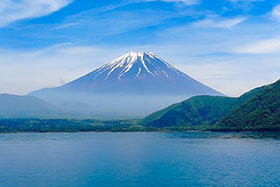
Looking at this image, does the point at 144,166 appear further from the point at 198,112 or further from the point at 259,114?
the point at 198,112

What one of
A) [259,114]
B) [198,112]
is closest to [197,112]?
[198,112]

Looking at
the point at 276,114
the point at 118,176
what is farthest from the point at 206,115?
the point at 118,176

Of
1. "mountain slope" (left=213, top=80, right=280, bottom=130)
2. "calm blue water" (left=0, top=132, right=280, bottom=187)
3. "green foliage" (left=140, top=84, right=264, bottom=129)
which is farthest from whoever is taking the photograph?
"green foliage" (left=140, top=84, right=264, bottom=129)

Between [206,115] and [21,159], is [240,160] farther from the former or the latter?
[206,115]

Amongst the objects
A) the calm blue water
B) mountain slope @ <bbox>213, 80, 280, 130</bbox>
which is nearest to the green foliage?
mountain slope @ <bbox>213, 80, 280, 130</bbox>

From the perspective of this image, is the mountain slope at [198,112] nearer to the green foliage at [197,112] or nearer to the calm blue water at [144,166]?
the green foliage at [197,112]

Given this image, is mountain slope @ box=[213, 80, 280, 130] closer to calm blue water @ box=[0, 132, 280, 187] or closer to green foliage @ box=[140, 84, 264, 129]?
green foliage @ box=[140, 84, 264, 129]
